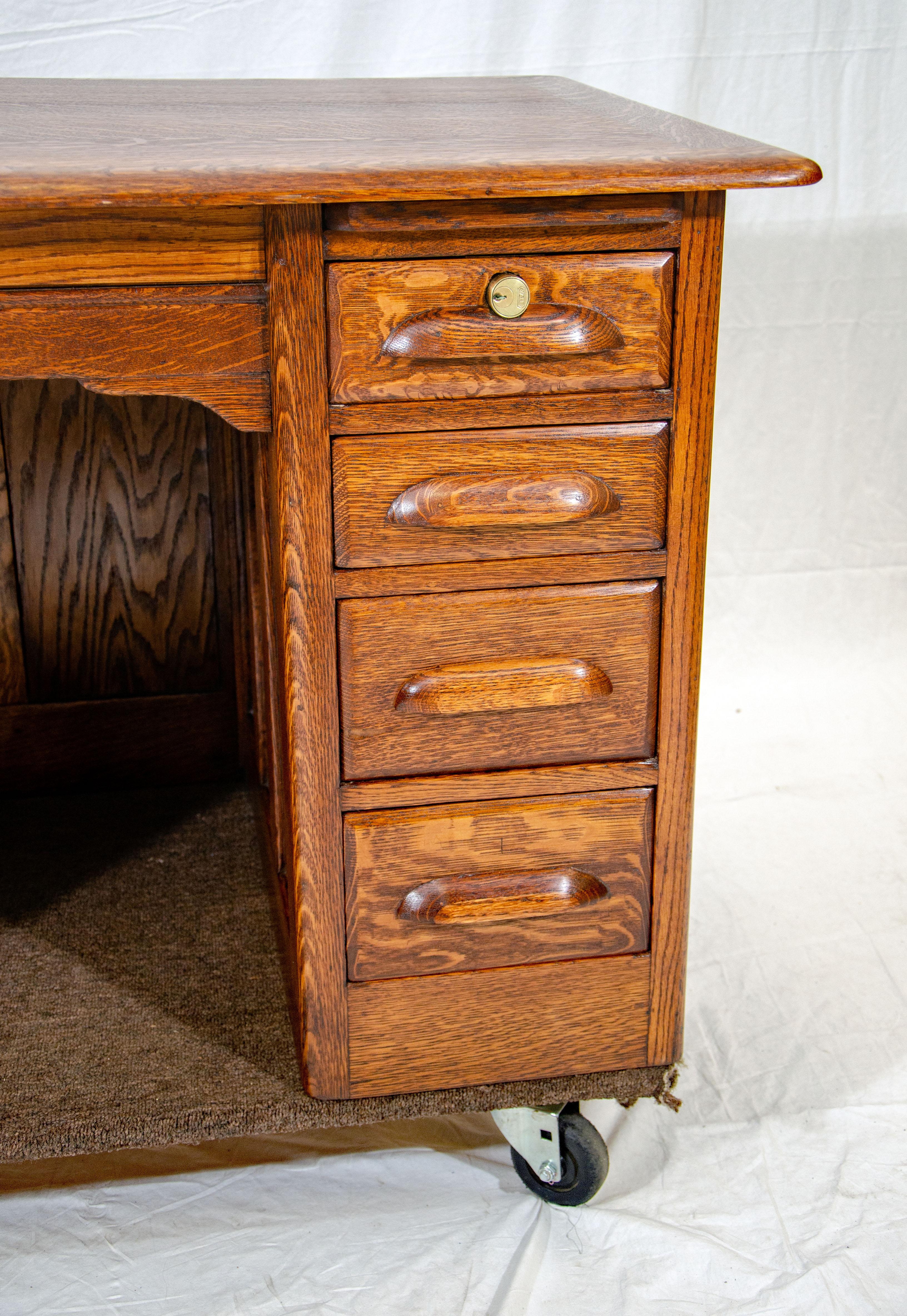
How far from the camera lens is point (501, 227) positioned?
4.38 ft

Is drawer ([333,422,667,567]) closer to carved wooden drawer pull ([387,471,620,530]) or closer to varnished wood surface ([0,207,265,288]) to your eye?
carved wooden drawer pull ([387,471,620,530])

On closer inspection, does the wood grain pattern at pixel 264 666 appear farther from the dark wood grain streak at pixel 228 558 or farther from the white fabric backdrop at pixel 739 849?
the white fabric backdrop at pixel 739 849

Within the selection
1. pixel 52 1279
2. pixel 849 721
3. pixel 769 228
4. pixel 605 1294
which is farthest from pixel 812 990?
pixel 769 228

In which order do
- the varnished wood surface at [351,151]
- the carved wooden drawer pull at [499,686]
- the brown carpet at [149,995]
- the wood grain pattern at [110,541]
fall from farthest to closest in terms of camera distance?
the wood grain pattern at [110,541] < the brown carpet at [149,995] < the carved wooden drawer pull at [499,686] < the varnished wood surface at [351,151]

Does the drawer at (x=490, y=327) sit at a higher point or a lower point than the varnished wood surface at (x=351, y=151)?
lower

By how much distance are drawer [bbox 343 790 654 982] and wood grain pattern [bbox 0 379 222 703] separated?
0.79 m

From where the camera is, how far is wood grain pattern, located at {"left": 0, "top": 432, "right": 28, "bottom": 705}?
6.88 feet

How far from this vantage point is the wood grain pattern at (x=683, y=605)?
54.2 inches

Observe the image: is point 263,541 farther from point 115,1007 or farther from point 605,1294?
point 605,1294

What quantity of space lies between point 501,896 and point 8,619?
949 millimetres

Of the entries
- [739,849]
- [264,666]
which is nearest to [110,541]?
[264,666]

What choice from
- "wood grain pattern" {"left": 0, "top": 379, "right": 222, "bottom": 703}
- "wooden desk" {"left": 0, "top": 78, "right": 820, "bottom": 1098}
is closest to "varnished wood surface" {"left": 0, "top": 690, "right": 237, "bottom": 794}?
"wood grain pattern" {"left": 0, "top": 379, "right": 222, "bottom": 703}

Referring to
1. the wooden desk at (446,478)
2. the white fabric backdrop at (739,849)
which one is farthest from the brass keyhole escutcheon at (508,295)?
the white fabric backdrop at (739,849)

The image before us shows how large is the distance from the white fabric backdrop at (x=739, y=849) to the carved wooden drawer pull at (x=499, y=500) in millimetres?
766
